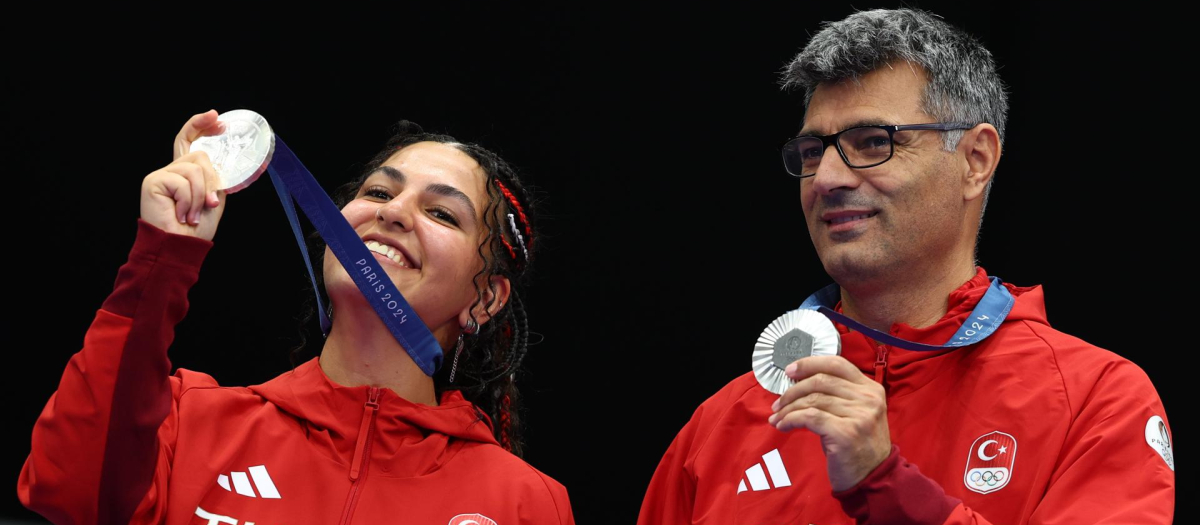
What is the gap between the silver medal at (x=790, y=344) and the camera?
215 cm

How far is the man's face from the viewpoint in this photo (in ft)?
8.37

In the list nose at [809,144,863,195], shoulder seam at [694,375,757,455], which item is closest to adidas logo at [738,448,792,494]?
shoulder seam at [694,375,757,455]

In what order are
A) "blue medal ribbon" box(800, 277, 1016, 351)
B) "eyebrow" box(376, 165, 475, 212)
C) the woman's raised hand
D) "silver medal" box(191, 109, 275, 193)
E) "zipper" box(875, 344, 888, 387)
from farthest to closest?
"eyebrow" box(376, 165, 475, 212) < "zipper" box(875, 344, 888, 387) < "blue medal ribbon" box(800, 277, 1016, 351) < "silver medal" box(191, 109, 275, 193) < the woman's raised hand

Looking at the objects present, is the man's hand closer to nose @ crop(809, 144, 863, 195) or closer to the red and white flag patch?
nose @ crop(809, 144, 863, 195)

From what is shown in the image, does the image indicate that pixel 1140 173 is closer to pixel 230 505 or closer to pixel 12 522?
pixel 230 505

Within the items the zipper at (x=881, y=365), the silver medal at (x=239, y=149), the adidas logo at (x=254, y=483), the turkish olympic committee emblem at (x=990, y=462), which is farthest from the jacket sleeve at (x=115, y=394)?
the turkish olympic committee emblem at (x=990, y=462)

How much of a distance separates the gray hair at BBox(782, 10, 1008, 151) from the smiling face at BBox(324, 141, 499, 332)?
84 centimetres

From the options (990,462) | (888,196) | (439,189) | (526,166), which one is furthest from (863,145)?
(526,166)

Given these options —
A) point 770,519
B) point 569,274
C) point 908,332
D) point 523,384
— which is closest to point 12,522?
point 523,384

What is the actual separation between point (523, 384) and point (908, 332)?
1752 mm

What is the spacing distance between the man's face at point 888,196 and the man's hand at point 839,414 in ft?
1.66

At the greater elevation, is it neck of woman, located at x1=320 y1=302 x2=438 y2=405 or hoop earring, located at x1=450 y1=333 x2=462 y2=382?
neck of woman, located at x1=320 y1=302 x2=438 y2=405

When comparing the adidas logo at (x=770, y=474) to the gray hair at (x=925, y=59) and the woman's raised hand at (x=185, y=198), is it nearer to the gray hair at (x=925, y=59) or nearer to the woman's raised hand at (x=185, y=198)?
the gray hair at (x=925, y=59)

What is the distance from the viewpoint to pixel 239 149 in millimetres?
2346
